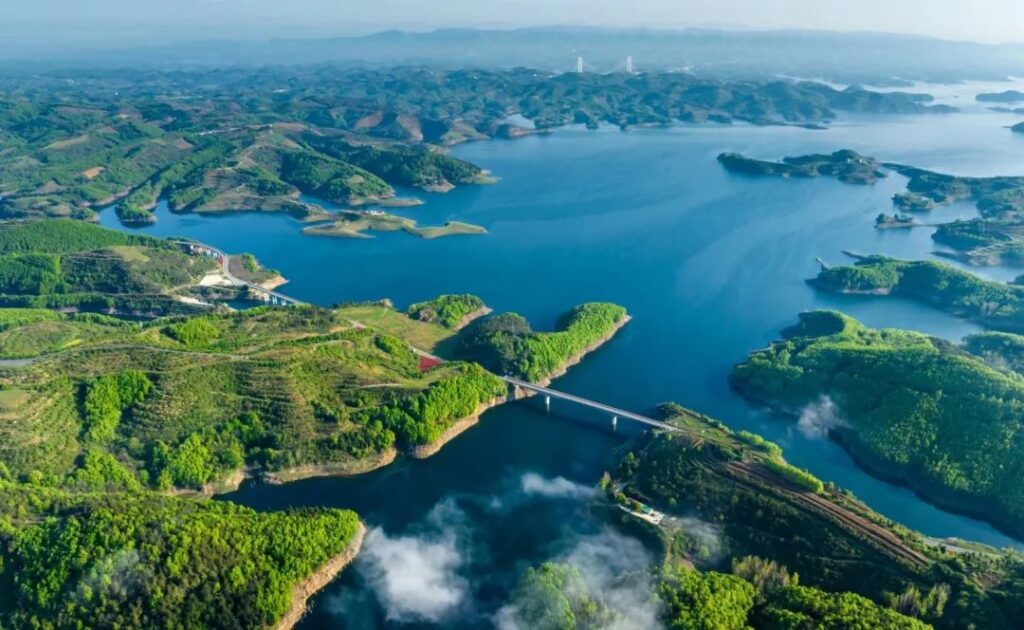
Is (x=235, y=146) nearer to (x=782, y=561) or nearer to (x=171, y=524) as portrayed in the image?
(x=171, y=524)

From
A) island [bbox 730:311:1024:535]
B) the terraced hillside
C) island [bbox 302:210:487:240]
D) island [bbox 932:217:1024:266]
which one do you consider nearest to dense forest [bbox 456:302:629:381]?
the terraced hillside

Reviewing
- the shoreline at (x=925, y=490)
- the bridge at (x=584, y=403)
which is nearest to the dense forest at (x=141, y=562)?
the bridge at (x=584, y=403)

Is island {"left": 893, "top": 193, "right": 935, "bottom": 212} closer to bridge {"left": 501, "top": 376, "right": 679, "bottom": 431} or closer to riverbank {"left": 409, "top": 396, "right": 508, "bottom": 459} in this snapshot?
bridge {"left": 501, "top": 376, "right": 679, "bottom": 431}

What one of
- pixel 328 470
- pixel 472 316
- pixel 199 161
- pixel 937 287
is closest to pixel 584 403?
pixel 328 470

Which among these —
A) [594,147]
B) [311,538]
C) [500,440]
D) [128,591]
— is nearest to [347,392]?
[500,440]

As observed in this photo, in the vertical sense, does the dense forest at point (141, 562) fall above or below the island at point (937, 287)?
below

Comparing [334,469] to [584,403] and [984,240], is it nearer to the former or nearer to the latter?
[584,403]

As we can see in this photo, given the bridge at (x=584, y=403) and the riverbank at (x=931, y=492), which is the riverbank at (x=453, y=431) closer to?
the bridge at (x=584, y=403)
